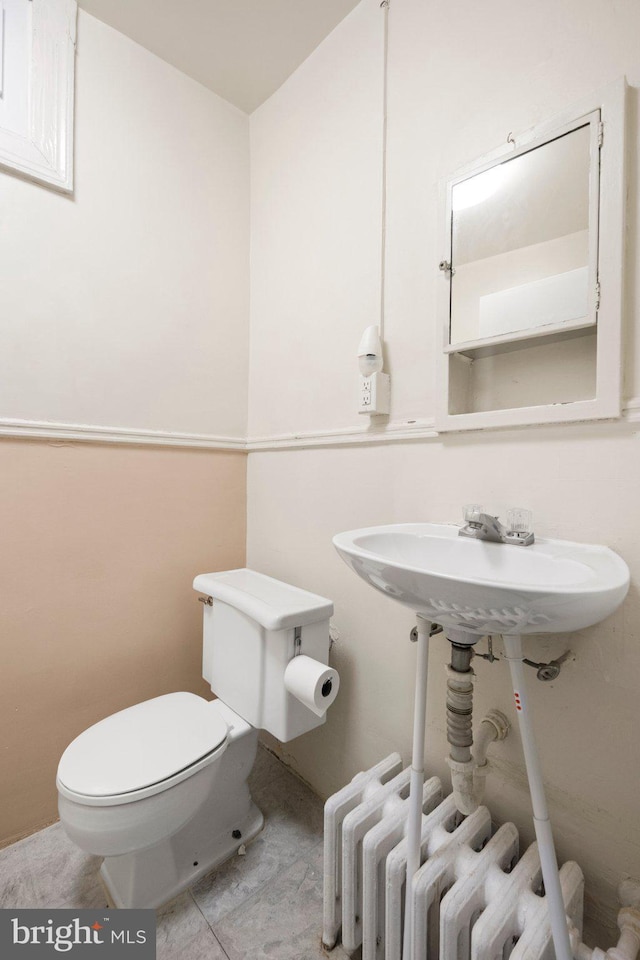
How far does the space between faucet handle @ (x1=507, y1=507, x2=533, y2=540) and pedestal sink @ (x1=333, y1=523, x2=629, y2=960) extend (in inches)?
1.4

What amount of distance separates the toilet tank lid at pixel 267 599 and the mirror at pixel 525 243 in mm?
767

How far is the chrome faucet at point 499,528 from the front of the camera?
0.81 meters

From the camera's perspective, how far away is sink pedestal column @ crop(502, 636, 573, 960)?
1.98 ft

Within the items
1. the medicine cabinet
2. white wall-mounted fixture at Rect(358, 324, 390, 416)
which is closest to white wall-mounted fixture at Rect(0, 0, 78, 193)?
white wall-mounted fixture at Rect(358, 324, 390, 416)

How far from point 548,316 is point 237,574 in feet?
3.78

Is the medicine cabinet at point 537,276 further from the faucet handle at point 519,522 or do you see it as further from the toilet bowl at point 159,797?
the toilet bowl at point 159,797

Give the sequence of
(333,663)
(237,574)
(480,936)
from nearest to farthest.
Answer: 1. (480,936)
2. (333,663)
3. (237,574)

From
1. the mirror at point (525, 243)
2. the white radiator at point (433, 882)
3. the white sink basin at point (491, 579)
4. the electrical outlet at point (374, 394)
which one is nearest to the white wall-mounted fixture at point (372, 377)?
the electrical outlet at point (374, 394)

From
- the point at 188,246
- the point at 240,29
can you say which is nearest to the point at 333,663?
the point at 188,246

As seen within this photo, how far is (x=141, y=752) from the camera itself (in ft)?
3.20

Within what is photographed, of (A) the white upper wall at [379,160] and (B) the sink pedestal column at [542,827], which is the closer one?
(B) the sink pedestal column at [542,827]

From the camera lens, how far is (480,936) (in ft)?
2.11

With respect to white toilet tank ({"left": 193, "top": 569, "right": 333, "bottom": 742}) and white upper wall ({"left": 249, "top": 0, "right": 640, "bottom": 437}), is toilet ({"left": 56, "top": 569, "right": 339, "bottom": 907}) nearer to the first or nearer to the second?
white toilet tank ({"left": 193, "top": 569, "right": 333, "bottom": 742})

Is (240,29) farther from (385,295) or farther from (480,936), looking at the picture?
(480,936)
